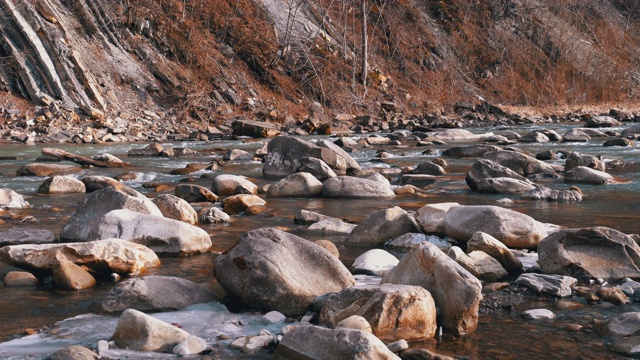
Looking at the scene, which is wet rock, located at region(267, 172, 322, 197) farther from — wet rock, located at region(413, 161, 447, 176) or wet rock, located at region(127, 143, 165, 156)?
wet rock, located at region(127, 143, 165, 156)

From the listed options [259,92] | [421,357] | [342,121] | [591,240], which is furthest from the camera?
[259,92]

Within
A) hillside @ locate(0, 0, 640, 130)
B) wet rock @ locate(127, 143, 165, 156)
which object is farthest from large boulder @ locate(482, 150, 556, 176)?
hillside @ locate(0, 0, 640, 130)

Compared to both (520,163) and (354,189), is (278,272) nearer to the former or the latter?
(354,189)

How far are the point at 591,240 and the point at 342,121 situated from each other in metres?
18.6

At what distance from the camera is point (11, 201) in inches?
306

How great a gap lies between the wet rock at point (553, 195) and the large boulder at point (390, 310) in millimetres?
4964

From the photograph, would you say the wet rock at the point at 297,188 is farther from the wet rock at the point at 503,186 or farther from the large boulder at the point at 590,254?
the large boulder at the point at 590,254

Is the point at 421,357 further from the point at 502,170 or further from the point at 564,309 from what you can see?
the point at 502,170

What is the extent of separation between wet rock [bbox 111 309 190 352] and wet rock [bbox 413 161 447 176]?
25.5 ft

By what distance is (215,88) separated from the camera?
23672mm

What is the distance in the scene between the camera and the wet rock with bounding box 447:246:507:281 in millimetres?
4473

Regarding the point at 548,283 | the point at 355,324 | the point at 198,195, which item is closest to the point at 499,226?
the point at 548,283

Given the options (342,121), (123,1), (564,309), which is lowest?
(342,121)

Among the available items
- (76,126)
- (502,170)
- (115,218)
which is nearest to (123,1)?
(76,126)
